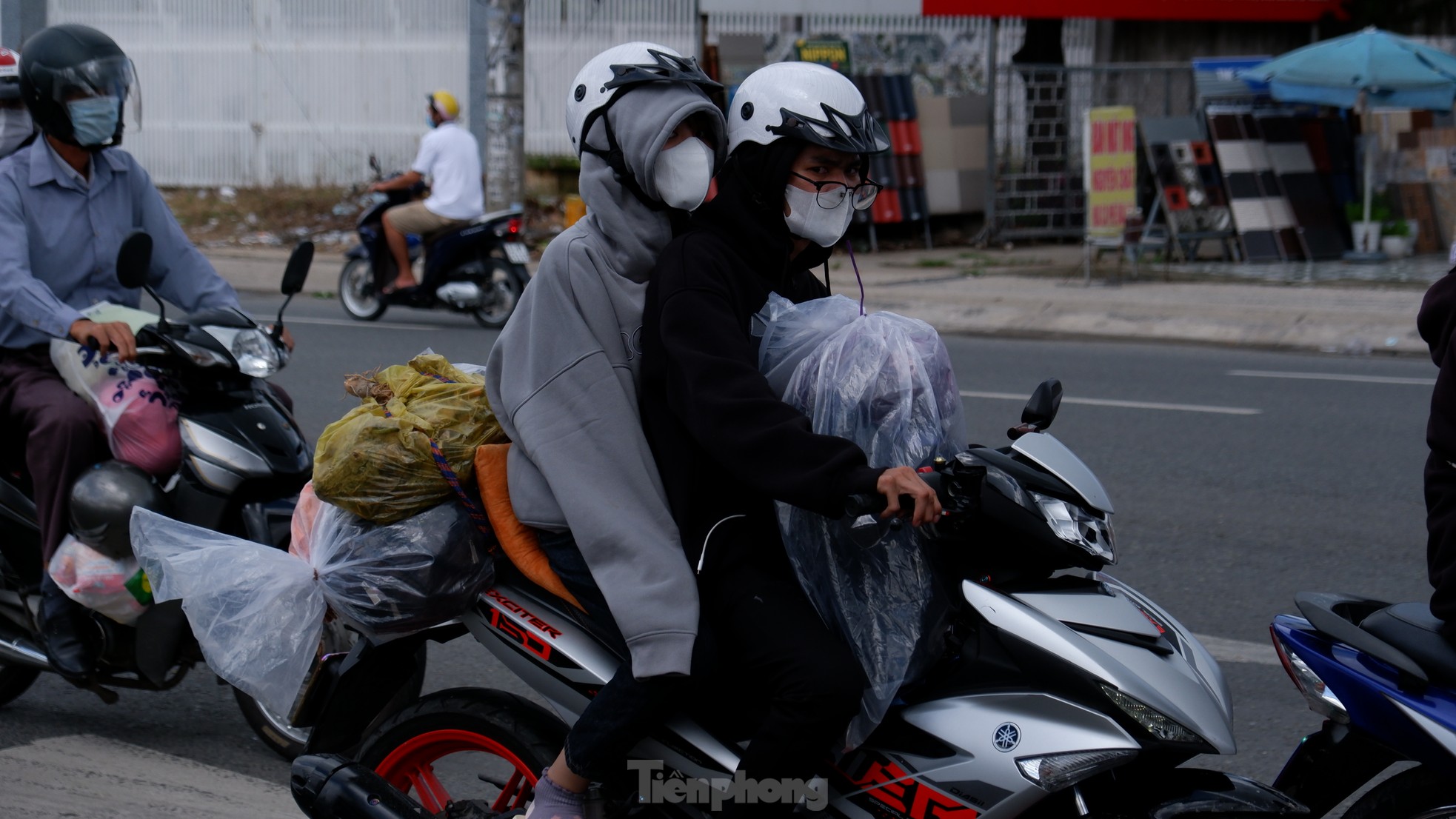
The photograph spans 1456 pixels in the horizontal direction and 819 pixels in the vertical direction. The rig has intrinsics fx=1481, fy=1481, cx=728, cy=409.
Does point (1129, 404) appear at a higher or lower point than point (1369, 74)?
lower

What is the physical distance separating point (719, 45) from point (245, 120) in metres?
7.18

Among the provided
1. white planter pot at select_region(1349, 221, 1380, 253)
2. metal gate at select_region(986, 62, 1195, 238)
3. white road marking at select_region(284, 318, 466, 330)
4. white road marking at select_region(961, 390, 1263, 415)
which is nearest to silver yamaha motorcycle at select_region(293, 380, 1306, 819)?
white road marking at select_region(961, 390, 1263, 415)

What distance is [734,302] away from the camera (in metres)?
2.58

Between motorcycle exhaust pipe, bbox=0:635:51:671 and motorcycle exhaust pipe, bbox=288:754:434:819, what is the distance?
1.41 meters

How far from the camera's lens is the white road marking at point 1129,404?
840 cm

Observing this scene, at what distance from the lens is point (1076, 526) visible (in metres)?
2.39

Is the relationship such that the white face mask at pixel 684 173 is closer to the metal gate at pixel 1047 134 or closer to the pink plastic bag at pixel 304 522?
the pink plastic bag at pixel 304 522

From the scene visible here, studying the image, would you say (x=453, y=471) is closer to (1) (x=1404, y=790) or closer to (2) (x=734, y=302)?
(2) (x=734, y=302)

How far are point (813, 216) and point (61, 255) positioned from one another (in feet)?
7.82

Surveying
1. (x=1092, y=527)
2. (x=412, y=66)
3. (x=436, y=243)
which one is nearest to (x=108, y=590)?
(x=1092, y=527)

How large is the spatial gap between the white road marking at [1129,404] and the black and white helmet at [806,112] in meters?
5.99

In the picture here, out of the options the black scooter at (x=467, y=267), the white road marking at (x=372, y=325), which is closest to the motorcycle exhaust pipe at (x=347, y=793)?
the black scooter at (x=467, y=267)

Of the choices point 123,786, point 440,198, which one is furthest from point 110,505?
point 440,198

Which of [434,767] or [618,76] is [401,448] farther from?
[618,76]
